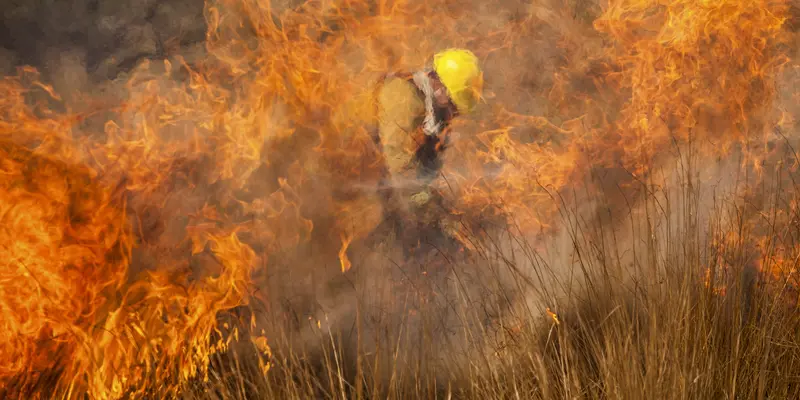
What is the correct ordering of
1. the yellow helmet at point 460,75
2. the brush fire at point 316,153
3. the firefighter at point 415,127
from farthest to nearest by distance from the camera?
the yellow helmet at point 460,75
the firefighter at point 415,127
the brush fire at point 316,153

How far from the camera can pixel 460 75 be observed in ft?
14.8

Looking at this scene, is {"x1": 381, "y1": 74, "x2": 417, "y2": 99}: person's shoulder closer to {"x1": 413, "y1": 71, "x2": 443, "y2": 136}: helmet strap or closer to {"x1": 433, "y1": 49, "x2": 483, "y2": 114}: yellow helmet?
{"x1": 413, "y1": 71, "x2": 443, "y2": 136}: helmet strap

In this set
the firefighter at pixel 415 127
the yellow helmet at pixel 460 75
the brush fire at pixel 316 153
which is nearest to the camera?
the brush fire at pixel 316 153

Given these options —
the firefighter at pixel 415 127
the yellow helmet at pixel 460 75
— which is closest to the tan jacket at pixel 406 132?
the firefighter at pixel 415 127

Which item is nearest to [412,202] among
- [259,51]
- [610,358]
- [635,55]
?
[259,51]

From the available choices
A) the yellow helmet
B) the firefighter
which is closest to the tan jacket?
the firefighter

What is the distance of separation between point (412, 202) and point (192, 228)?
4.57 ft

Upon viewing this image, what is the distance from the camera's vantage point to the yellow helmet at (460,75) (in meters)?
4.45

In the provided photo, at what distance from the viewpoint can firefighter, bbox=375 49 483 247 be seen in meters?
4.34

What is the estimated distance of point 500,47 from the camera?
483 centimetres

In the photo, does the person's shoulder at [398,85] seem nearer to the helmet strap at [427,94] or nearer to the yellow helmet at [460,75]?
the helmet strap at [427,94]

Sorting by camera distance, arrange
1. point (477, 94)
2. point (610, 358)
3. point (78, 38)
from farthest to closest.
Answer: point (477, 94) → point (78, 38) → point (610, 358)

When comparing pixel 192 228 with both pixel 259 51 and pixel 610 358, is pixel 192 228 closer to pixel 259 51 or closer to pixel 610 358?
pixel 259 51

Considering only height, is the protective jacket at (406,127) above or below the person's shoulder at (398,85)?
below
